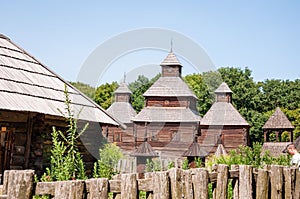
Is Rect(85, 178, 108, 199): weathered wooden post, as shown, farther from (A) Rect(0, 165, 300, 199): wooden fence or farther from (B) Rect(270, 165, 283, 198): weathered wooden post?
(B) Rect(270, 165, 283, 198): weathered wooden post

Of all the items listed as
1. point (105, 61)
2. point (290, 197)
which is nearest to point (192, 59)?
point (105, 61)

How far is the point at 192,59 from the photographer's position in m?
20.2

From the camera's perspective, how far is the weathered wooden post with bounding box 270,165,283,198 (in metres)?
5.30

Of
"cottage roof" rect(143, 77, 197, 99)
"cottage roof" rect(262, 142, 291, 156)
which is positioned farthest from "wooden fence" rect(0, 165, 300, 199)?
"cottage roof" rect(262, 142, 291, 156)

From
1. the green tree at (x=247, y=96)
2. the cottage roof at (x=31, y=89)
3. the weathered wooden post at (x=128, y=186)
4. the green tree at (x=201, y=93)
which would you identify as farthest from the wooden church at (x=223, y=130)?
the weathered wooden post at (x=128, y=186)

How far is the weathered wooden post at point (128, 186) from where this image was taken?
342 cm

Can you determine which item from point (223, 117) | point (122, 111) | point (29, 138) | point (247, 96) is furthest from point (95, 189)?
point (247, 96)

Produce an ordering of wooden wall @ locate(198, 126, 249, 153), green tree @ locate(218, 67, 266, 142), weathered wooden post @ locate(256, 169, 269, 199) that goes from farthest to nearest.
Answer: green tree @ locate(218, 67, 266, 142)
wooden wall @ locate(198, 126, 249, 153)
weathered wooden post @ locate(256, 169, 269, 199)

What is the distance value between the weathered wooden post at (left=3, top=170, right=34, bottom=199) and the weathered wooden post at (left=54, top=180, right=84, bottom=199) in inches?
8.7

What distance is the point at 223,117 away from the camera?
3334 cm

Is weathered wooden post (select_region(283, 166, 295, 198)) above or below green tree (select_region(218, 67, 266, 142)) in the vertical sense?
below

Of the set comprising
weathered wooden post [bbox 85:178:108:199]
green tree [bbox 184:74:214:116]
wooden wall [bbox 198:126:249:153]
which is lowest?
weathered wooden post [bbox 85:178:108:199]

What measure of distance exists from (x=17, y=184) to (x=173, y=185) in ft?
5.01

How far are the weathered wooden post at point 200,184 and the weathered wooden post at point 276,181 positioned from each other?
5.18 feet
